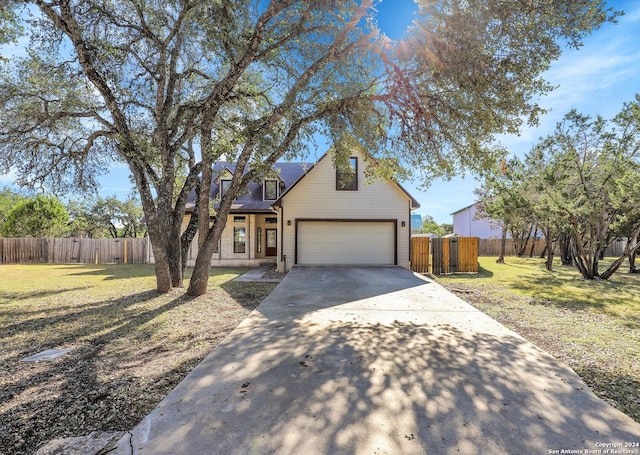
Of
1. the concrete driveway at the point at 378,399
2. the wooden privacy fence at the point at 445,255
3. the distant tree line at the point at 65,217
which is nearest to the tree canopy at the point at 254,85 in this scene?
the concrete driveway at the point at 378,399

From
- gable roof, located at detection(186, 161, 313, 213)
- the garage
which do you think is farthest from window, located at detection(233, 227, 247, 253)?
the garage

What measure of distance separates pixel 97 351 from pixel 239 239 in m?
12.4

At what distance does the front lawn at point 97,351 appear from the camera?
8.77 ft

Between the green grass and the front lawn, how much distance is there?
468 cm

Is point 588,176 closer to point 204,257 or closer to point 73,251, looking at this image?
point 204,257

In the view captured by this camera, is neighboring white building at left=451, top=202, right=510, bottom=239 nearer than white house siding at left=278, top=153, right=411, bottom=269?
No

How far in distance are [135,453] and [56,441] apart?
743 millimetres

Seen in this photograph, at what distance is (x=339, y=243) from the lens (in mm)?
13906

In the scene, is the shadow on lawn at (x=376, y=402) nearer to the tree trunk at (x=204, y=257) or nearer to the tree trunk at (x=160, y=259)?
the tree trunk at (x=204, y=257)

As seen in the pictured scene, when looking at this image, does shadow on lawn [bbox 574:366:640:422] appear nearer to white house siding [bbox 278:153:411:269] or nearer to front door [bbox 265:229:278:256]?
white house siding [bbox 278:153:411:269]

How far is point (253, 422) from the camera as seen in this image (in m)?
2.46

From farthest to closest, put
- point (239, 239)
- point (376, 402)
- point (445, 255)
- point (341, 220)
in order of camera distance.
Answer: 1. point (239, 239)
2. point (445, 255)
3. point (341, 220)
4. point (376, 402)

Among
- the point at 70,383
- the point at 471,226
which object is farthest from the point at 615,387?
the point at 471,226

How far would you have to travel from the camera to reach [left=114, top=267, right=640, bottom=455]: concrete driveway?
7.40 ft
